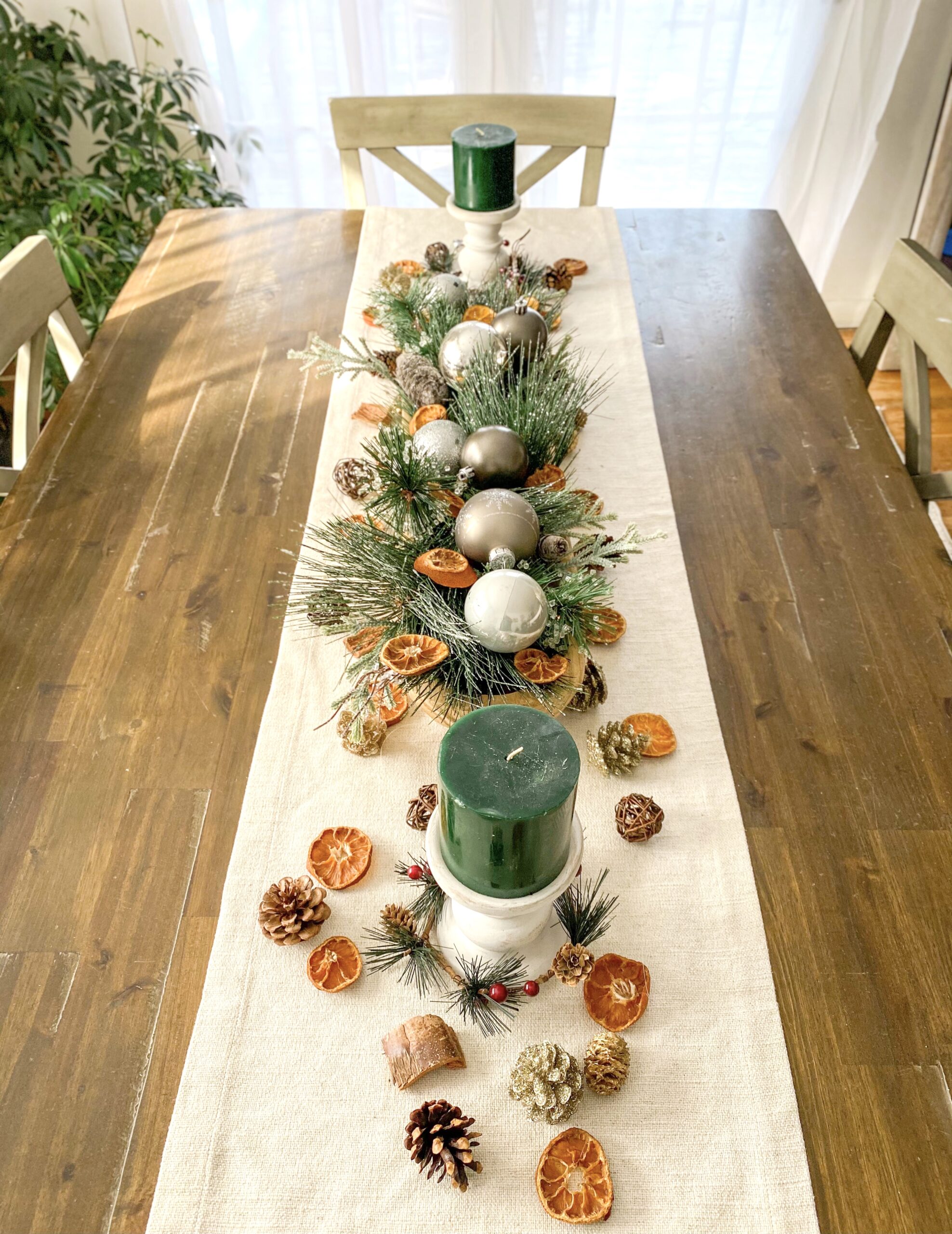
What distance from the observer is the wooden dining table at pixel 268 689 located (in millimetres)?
619

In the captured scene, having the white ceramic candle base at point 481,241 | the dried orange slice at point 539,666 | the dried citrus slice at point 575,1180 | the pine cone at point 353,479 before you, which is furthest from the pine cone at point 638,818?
the white ceramic candle base at point 481,241

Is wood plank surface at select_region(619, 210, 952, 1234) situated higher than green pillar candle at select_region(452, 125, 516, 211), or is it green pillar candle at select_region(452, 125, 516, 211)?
green pillar candle at select_region(452, 125, 516, 211)

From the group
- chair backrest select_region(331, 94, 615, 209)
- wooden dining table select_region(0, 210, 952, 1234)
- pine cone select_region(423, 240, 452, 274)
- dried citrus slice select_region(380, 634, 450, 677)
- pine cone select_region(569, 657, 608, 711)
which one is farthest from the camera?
chair backrest select_region(331, 94, 615, 209)

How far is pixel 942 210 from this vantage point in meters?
2.34

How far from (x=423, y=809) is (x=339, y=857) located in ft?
0.25

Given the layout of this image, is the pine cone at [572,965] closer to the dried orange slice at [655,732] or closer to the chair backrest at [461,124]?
the dried orange slice at [655,732]

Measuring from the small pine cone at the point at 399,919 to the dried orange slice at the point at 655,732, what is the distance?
0.82ft

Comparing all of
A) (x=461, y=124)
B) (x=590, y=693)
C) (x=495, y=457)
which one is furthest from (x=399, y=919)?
(x=461, y=124)

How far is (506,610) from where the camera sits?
72cm

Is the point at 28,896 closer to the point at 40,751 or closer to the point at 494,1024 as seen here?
the point at 40,751

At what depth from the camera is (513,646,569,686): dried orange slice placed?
29.5 inches

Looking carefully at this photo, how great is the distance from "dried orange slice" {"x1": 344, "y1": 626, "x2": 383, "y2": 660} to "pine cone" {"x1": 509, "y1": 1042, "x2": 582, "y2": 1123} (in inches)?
13.3

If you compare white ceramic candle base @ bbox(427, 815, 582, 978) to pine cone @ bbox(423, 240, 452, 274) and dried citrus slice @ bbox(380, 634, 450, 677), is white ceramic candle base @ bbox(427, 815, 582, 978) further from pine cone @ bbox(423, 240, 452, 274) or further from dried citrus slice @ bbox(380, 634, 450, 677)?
pine cone @ bbox(423, 240, 452, 274)

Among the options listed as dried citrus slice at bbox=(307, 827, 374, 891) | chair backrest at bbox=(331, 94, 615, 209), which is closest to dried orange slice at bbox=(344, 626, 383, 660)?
dried citrus slice at bbox=(307, 827, 374, 891)
